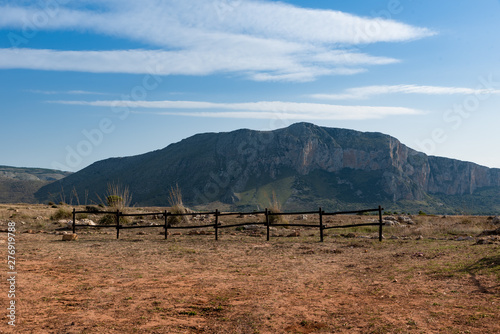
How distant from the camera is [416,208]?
301 feet

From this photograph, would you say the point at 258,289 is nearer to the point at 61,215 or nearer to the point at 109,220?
the point at 109,220

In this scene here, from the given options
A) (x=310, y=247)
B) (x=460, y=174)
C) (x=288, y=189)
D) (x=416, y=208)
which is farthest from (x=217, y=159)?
(x=310, y=247)

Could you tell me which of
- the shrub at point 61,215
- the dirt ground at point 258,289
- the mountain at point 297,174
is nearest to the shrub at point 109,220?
the shrub at point 61,215

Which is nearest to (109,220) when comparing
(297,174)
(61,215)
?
(61,215)

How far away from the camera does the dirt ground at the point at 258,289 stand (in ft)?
23.4

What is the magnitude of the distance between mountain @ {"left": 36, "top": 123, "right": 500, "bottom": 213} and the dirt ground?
73.2 metres

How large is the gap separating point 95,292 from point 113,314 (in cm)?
184

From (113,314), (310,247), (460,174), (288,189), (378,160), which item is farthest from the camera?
(460,174)

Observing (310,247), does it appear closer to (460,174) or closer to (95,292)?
(95,292)

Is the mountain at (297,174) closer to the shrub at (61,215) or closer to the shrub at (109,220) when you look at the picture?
the shrub at (61,215)

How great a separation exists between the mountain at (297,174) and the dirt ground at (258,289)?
240 feet

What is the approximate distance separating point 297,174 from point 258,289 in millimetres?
102440

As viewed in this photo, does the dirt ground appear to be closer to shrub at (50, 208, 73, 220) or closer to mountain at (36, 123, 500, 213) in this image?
shrub at (50, 208, 73, 220)

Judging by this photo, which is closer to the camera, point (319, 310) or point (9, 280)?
point (319, 310)
